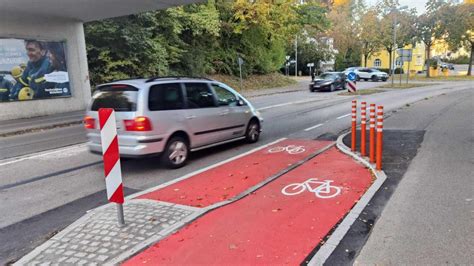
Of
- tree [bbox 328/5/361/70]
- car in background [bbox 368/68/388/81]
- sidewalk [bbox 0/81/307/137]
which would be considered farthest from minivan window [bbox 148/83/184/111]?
tree [bbox 328/5/361/70]

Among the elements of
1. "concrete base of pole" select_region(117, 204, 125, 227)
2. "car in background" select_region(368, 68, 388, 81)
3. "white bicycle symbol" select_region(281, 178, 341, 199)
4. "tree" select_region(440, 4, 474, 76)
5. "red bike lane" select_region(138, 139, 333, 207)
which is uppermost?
"tree" select_region(440, 4, 474, 76)

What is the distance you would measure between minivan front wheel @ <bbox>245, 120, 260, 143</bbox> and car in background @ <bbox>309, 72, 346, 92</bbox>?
21.2m

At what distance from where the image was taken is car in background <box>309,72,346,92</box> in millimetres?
29828

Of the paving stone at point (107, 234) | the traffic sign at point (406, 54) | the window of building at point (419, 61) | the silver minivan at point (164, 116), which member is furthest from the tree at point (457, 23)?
the paving stone at point (107, 234)

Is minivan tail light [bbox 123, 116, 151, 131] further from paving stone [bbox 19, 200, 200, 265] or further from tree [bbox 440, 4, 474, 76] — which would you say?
tree [bbox 440, 4, 474, 76]

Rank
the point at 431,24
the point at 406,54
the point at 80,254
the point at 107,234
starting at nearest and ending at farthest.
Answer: the point at 80,254
the point at 107,234
the point at 406,54
the point at 431,24

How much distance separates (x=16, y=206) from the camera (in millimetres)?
5492

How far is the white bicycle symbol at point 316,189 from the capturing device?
5546mm

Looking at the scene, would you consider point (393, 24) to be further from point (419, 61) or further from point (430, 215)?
point (430, 215)

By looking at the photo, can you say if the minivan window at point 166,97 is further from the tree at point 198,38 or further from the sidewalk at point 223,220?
the tree at point 198,38

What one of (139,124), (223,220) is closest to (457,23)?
(139,124)

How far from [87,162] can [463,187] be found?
709 cm

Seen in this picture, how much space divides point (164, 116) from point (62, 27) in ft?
46.8

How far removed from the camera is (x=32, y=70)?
1702 centimetres
